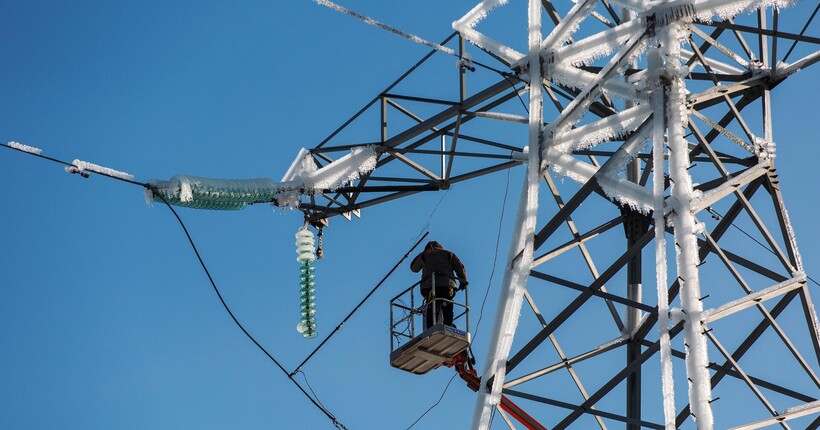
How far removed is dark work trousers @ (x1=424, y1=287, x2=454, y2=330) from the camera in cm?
2596

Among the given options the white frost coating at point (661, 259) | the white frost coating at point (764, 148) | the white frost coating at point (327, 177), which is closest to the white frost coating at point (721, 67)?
the white frost coating at point (764, 148)

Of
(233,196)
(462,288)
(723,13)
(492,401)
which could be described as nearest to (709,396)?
(492,401)

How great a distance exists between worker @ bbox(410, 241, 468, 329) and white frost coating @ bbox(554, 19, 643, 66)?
4.55 metres

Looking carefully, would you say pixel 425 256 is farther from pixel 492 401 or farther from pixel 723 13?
pixel 723 13

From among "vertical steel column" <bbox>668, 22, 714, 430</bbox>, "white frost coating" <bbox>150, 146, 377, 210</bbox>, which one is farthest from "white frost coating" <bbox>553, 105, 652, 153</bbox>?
"white frost coating" <bbox>150, 146, 377, 210</bbox>

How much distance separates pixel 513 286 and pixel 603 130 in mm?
2544

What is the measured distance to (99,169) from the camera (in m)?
24.6

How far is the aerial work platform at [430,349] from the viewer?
25.2 meters

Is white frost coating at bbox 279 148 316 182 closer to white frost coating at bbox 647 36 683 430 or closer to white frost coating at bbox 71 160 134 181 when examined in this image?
white frost coating at bbox 71 160 134 181

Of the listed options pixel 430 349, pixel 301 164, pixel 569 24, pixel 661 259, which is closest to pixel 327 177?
pixel 301 164

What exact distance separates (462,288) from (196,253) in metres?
4.54

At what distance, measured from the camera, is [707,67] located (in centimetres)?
2294

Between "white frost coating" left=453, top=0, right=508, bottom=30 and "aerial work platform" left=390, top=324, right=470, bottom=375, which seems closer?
"aerial work platform" left=390, top=324, right=470, bottom=375

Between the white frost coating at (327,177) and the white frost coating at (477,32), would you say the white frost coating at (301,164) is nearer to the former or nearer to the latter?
the white frost coating at (327,177)
